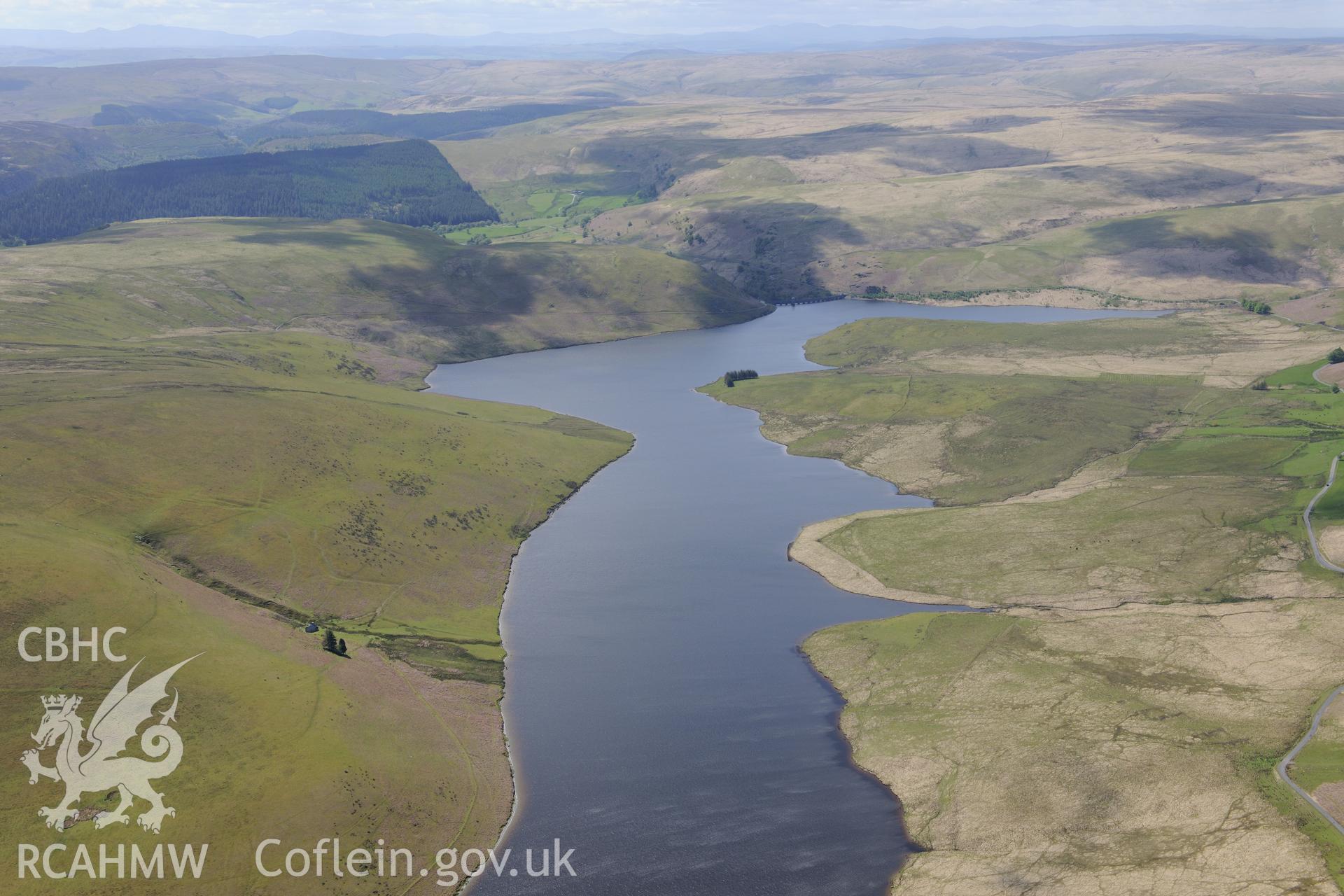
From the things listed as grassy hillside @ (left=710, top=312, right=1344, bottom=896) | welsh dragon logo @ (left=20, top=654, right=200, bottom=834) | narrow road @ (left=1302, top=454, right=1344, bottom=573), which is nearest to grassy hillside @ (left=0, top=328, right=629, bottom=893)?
welsh dragon logo @ (left=20, top=654, right=200, bottom=834)

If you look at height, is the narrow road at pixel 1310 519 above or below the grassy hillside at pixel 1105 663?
above

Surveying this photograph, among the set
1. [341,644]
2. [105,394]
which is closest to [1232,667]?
[341,644]

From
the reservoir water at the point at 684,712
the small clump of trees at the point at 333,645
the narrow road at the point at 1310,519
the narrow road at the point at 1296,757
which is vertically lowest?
the reservoir water at the point at 684,712

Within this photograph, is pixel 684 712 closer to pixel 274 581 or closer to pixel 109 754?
pixel 109 754

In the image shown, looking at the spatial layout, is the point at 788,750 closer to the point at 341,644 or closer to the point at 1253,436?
the point at 341,644

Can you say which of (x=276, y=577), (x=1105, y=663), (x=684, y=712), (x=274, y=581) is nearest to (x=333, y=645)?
(x=274, y=581)

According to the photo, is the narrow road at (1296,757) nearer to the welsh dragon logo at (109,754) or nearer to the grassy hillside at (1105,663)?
the grassy hillside at (1105,663)

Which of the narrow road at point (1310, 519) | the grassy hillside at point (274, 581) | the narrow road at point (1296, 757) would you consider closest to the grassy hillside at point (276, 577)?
the grassy hillside at point (274, 581)
